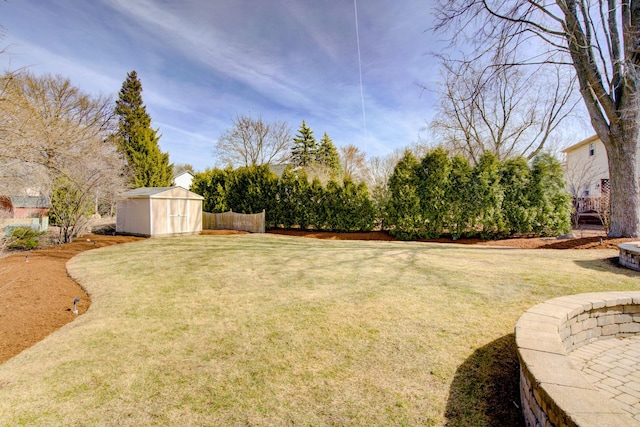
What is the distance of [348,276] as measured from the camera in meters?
5.32

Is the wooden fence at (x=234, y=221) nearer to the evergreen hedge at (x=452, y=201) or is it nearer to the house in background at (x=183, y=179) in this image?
the evergreen hedge at (x=452, y=201)

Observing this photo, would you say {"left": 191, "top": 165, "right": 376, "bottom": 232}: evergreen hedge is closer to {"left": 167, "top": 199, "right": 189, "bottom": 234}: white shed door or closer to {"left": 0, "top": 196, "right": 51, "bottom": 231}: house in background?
{"left": 167, "top": 199, "right": 189, "bottom": 234}: white shed door

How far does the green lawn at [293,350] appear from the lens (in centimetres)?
203

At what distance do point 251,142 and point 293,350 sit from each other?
26.8m

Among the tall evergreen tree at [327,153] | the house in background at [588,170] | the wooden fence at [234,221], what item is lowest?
the wooden fence at [234,221]

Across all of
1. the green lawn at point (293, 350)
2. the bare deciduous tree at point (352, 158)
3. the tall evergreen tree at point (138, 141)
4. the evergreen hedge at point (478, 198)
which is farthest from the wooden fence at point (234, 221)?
the bare deciduous tree at point (352, 158)

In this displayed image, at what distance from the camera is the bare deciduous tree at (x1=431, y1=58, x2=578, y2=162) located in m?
15.0

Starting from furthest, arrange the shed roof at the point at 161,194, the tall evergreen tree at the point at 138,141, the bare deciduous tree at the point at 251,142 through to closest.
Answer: the bare deciduous tree at the point at 251,142, the tall evergreen tree at the point at 138,141, the shed roof at the point at 161,194

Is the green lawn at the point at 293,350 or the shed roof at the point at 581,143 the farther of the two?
the shed roof at the point at 581,143

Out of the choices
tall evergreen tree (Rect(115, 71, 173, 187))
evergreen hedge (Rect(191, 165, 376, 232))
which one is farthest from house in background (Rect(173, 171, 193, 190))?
evergreen hedge (Rect(191, 165, 376, 232))

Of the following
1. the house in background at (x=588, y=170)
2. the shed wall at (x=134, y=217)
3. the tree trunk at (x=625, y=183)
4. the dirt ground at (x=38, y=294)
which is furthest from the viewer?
the house in background at (x=588, y=170)

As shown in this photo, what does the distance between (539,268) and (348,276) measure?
12.0ft

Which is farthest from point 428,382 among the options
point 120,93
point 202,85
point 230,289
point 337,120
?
point 120,93

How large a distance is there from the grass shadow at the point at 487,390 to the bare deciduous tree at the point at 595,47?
834 cm
